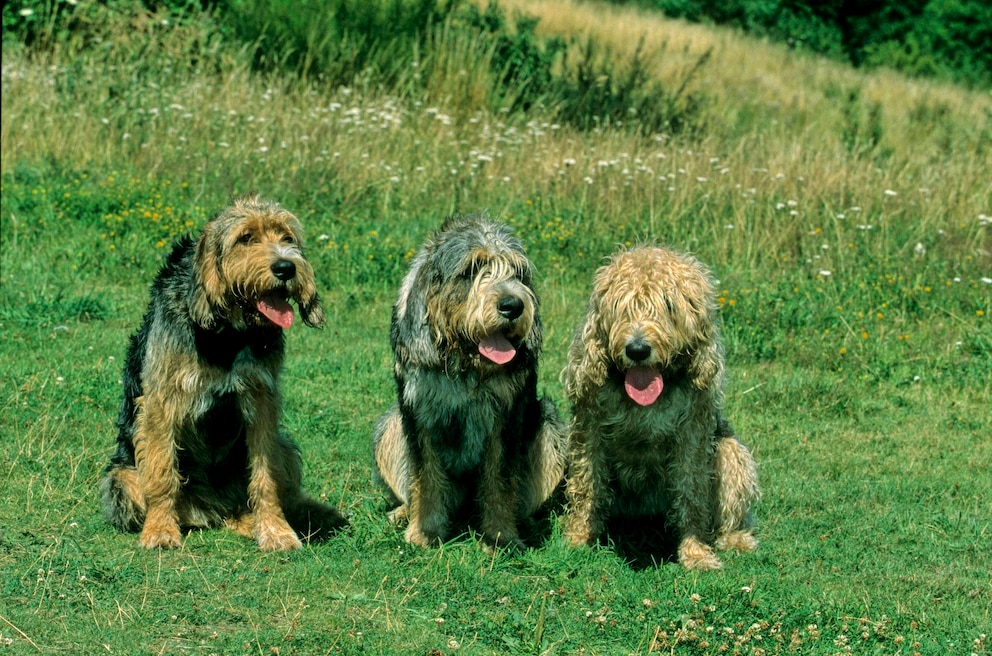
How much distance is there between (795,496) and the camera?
701cm

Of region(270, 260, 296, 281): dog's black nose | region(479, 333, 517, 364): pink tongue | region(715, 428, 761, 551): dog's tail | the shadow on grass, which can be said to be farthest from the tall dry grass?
region(270, 260, 296, 281): dog's black nose

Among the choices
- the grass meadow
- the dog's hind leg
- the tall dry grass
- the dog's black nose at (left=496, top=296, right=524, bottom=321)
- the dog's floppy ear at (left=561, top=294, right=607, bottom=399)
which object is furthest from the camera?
the tall dry grass

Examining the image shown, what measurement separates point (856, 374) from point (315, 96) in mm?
7923

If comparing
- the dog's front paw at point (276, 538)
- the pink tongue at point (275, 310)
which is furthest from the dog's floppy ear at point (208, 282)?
the dog's front paw at point (276, 538)

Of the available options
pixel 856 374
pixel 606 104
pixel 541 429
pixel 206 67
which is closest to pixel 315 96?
pixel 206 67

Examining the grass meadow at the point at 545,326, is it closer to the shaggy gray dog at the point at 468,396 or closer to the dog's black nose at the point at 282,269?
Result: the shaggy gray dog at the point at 468,396

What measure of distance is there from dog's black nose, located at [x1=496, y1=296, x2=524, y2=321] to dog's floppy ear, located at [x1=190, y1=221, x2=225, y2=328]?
135 cm

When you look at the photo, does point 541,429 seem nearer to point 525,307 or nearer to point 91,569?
point 525,307

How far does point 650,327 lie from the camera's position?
18.0 feet

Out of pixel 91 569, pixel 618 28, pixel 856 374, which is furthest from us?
pixel 618 28

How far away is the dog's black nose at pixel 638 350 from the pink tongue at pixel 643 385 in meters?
0.16

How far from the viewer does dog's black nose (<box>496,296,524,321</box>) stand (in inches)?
214

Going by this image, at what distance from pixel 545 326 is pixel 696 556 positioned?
3.96 metres

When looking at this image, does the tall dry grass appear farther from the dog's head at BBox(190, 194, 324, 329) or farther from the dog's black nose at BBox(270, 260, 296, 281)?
the dog's black nose at BBox(270, 260, 296, 281)
